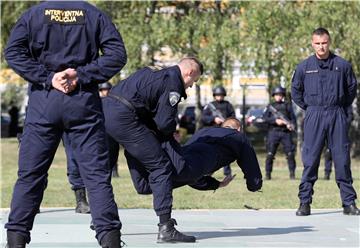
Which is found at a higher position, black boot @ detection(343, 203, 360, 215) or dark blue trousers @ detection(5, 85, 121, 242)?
dark blue trousers @ detection(5, 85, 121, 242)

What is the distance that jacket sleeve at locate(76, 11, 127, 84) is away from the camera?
586 centimetres

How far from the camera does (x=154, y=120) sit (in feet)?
24.6

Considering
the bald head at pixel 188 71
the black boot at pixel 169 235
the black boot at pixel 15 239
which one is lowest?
the black boot at pixel 169 235

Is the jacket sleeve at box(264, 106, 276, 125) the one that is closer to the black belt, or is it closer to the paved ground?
the paved ground

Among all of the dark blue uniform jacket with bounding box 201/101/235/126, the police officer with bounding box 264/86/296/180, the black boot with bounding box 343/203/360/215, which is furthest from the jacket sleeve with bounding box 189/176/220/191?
the police officer with bounding box 264/86/296/180

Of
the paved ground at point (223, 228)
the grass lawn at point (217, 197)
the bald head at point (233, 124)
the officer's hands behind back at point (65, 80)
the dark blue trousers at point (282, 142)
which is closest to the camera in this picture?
the officer's hands behind back at point (65, 80)

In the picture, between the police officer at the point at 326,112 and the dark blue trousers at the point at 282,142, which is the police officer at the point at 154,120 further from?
the dark blue trousers at the point at 282,142

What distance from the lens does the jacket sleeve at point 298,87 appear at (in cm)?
981

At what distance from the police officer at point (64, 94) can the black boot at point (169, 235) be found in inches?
58.6

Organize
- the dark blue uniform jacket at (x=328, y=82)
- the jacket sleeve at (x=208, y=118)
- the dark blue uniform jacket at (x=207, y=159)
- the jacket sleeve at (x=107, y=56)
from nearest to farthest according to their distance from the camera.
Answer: the jacket sleeve at (x=107, y=56) < the dark blue uniform jacket at (x=207, y=159) < the dark blue uniform jacket at (x=328, y=82) < the jacket sleeve at (x=208, y=118)

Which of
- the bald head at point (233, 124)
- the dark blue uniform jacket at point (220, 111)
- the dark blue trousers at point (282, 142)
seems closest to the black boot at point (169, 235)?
the bald head at point (233, 124)

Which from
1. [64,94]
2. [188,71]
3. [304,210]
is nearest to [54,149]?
[64,94]

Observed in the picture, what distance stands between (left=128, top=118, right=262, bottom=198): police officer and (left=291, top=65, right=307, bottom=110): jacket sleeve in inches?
61.8

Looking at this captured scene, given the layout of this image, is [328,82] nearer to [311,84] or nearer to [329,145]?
[311,84]
